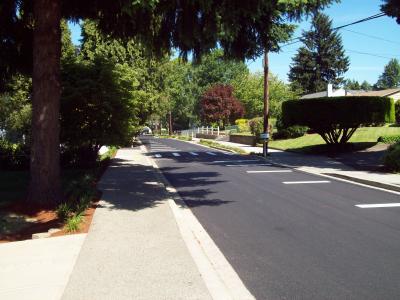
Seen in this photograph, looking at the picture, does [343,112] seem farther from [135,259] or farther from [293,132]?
[135,259]

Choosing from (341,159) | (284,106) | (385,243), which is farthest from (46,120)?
(284,106)

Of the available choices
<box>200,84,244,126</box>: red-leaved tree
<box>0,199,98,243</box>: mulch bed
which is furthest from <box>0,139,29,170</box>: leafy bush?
<box>200,84,244,126</box>: red-leaved tree

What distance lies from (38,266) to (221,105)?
221 ft

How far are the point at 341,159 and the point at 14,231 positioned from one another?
17.1 metres

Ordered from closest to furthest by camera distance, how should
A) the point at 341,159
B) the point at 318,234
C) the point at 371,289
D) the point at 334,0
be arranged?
the point at 371,289, the point at 318,234, the point at 334,0, the point at 341,159

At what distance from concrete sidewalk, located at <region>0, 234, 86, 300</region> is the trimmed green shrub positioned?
778 inches

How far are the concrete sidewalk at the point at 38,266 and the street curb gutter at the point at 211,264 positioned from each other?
1.59 metres

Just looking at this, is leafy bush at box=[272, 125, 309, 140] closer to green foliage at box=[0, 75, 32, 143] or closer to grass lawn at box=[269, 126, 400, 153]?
grass lawn at box=[269, 126, 400, 153]

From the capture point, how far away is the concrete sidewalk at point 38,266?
5000mm

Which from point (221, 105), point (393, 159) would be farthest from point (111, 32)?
point (221, 105)

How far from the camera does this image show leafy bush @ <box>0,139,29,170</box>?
2030cm

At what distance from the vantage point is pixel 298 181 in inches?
608

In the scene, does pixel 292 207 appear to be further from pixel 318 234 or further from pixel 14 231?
pixel 14 231

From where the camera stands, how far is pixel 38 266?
5.96 meters
